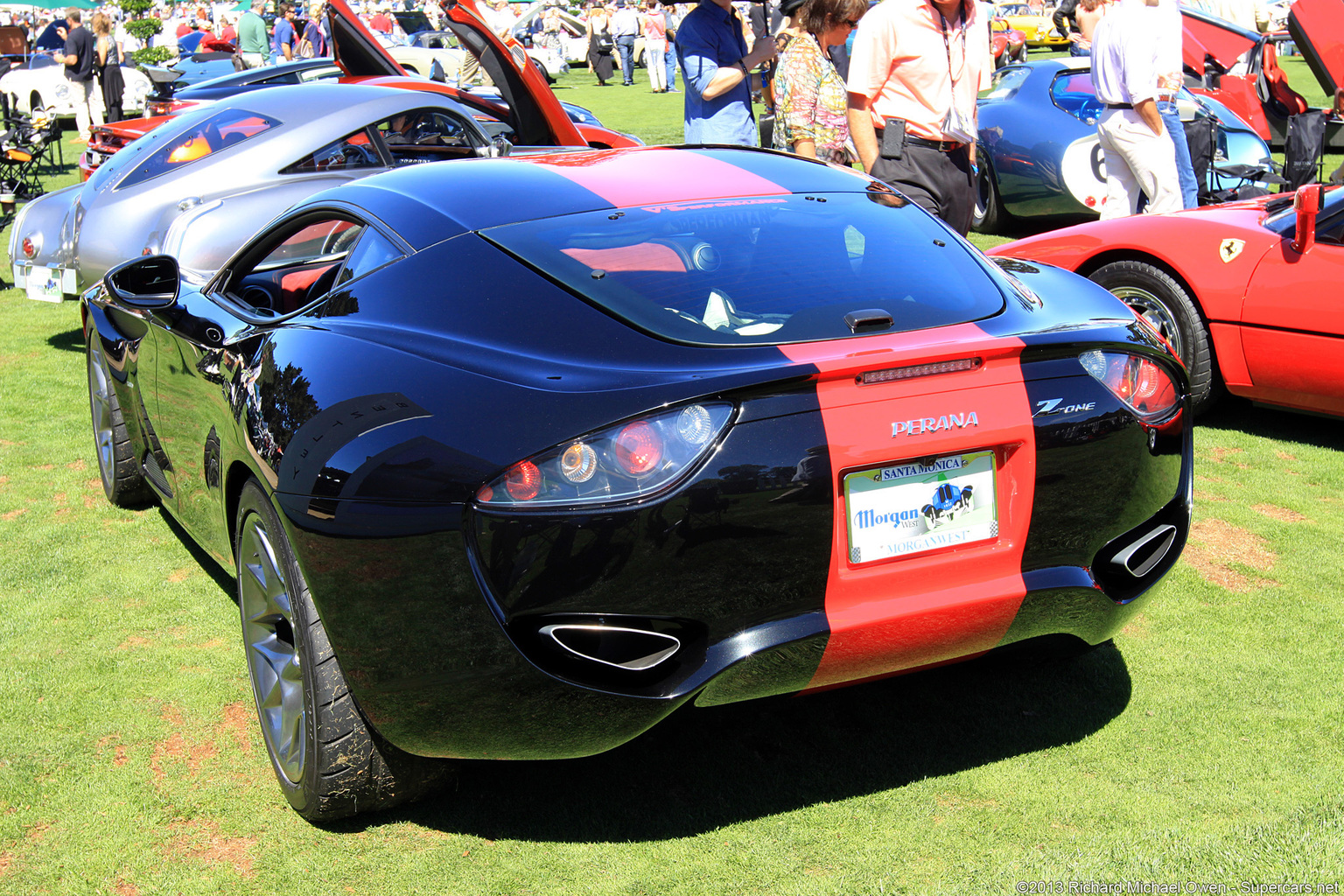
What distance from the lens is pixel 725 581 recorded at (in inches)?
86.7

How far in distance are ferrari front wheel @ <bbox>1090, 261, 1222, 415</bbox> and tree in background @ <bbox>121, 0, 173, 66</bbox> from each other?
26382 mm

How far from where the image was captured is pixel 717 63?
6590mm

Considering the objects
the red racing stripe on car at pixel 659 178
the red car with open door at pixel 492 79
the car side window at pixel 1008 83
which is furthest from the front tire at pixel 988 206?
the red racing stripe on car at pixel 659 178

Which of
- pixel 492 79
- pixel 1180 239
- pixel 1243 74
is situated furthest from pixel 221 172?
pixel 1243 74

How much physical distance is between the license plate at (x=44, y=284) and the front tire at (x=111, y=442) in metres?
2.40

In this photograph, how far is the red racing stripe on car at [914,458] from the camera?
7.39 feet

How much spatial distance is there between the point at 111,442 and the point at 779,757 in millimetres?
3099

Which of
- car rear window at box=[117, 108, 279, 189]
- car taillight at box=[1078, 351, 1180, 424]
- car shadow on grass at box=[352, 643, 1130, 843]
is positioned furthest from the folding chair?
car taillight at box=[1078, 351, 1180, 424]

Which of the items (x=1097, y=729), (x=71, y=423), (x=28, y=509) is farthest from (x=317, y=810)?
(x=71, y=423)

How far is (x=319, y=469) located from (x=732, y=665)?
910 millimetres

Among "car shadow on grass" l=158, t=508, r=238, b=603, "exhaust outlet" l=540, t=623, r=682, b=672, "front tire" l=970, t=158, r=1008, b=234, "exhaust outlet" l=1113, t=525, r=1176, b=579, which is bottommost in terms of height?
"car shadow on grass" l=158, t=508, r=238, b=603

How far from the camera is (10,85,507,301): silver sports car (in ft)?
20.6

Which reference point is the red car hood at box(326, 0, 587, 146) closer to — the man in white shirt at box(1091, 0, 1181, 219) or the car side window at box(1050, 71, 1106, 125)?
the man in white shirt at box(1091, 0, 1181, 219)

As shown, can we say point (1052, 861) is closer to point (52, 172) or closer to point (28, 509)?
point (28, 509)
